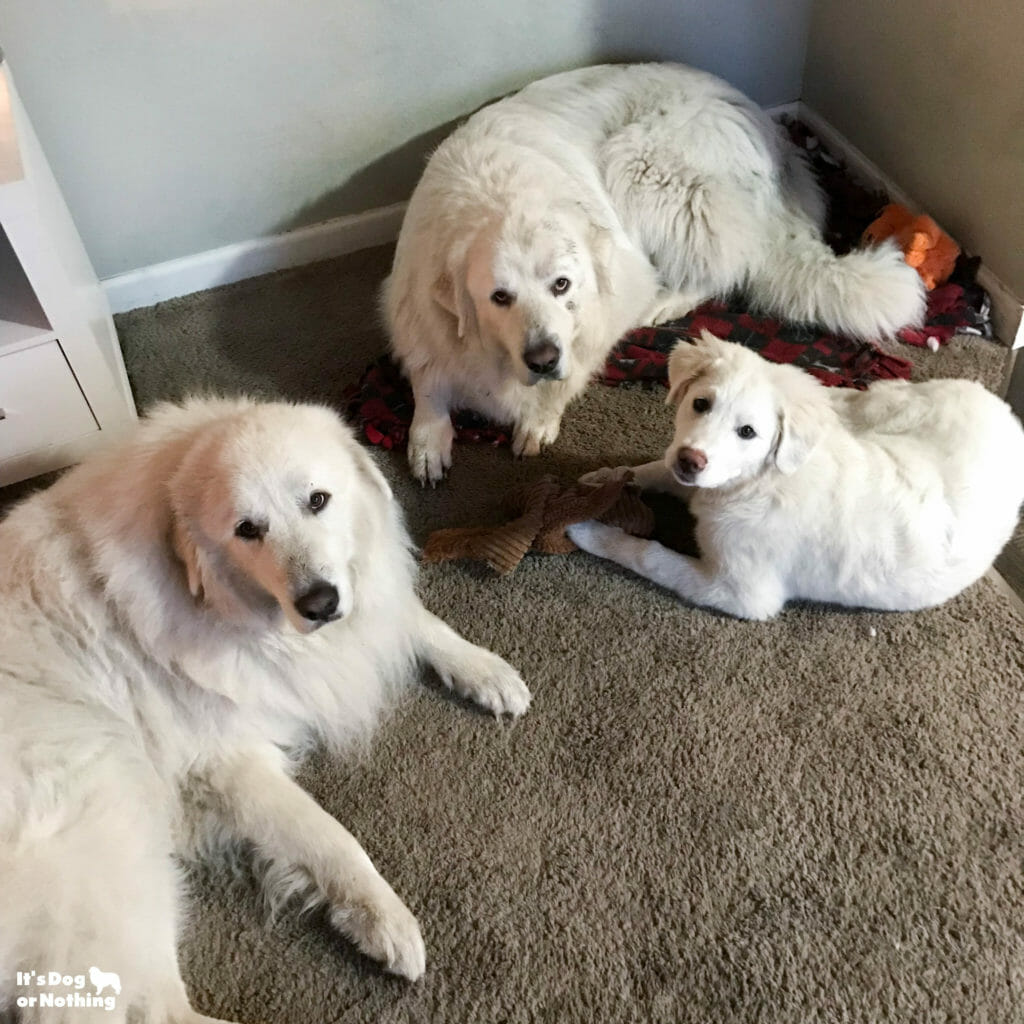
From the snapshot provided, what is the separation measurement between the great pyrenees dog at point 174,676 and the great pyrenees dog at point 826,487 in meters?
0.70

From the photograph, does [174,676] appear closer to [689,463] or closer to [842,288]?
[689,463]

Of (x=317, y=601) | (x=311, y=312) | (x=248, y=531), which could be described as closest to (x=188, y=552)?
(x=248, y=531)

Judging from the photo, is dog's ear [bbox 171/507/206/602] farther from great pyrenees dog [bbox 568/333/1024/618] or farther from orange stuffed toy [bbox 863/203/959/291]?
orange stuffed toy [bbox 863/203/959/291]

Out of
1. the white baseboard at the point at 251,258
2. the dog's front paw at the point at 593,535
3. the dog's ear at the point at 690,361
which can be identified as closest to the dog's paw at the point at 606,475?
the dog's front paw at the point at 593,535

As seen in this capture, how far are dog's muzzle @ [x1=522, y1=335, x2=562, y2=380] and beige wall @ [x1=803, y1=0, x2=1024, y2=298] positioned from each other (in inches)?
57.9

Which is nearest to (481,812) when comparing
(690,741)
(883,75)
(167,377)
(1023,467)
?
(690,741)

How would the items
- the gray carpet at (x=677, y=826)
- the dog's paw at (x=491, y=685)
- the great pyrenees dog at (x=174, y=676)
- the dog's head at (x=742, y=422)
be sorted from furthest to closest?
the dog's paw at (x=491, y=685) < the dog's head at (x=742, y=422) < the gray carpet at (x=677, y=826) < the great pyrenees dog at (x=174, y=676)

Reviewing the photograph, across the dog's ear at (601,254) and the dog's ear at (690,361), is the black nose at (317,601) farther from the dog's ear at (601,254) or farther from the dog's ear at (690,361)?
the dog's ear at (601,254)

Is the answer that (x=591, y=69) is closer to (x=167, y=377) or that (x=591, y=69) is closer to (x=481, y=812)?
(x=167, y=377)

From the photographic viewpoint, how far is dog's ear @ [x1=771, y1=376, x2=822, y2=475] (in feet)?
5.49

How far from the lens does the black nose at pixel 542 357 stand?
2.00 m

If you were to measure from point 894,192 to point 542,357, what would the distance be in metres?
1.69

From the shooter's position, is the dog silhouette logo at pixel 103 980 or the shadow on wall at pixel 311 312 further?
the shadow on wall at pixel 311 312

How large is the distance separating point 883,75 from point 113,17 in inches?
94.2
